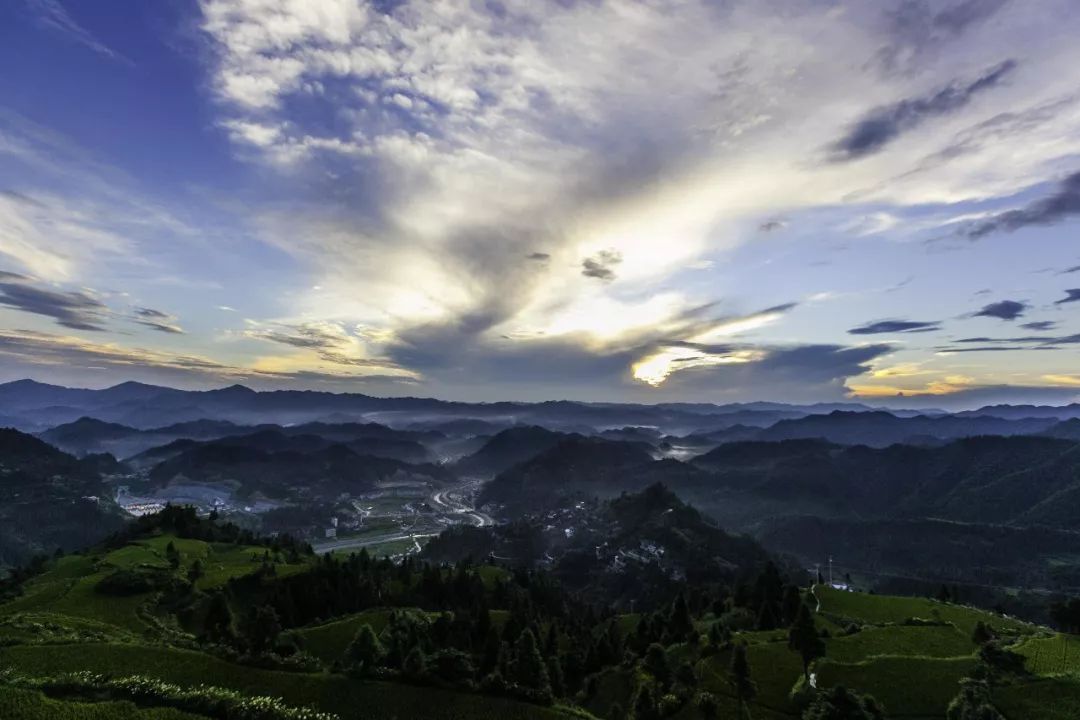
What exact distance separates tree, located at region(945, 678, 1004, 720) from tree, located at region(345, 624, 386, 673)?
71.6m

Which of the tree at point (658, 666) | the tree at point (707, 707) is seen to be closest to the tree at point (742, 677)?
the tree at point (707, 707)

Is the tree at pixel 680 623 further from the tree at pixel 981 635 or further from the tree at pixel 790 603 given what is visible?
the tree at pixel 981 635

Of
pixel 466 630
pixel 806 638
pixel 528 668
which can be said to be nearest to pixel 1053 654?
pixel 806 638

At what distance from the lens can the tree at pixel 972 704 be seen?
62750 mm

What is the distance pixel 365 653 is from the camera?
258 ft

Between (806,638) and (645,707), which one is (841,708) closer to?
(806,638)

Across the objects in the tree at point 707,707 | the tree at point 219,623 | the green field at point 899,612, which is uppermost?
the tree at point 219,623

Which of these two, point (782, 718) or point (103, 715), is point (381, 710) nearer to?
point (103, 715)

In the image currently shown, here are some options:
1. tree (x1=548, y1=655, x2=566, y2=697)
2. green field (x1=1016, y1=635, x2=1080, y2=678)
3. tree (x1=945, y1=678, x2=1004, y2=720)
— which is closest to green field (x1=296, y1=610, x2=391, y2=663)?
tree (x1=548, y1=655, x2=566, y2=697)

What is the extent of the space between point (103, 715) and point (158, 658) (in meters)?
17.6

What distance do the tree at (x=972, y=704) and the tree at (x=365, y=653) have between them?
71.6m

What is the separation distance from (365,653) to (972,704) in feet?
259

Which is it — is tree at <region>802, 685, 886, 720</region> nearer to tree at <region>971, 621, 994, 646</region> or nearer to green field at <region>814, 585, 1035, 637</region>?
tree at <region>971, 621, 994, 646</region>

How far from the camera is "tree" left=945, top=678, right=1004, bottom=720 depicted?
62.8 m
